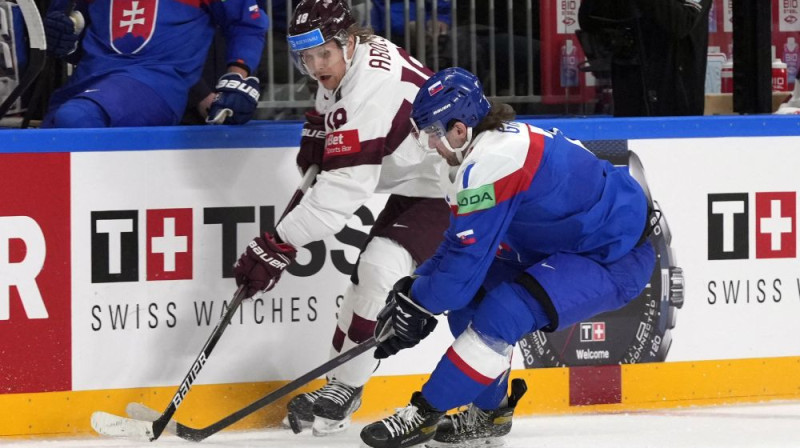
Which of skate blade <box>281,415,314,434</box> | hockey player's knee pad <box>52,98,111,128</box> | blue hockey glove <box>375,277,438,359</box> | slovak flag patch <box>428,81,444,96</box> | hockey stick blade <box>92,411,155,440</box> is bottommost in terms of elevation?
skate blade <box>281,415,314,434</box>

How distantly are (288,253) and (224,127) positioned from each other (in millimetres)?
519

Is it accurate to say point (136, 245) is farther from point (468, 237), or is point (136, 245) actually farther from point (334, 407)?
point (468, 237)

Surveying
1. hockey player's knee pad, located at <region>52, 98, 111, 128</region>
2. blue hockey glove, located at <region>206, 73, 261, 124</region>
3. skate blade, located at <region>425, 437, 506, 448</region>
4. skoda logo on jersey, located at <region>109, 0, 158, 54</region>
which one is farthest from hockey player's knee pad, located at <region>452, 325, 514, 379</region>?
skoda logo on jersey, located at <region>109, 0, 158, 54</region>

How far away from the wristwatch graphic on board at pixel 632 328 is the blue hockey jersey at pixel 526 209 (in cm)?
66

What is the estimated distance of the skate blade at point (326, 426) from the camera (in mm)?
3951

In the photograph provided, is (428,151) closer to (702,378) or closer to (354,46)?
(354,46)

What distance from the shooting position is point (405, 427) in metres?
3.51

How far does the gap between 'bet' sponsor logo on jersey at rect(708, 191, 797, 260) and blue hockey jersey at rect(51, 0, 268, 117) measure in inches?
61.3

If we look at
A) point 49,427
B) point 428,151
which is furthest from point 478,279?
point 49,427

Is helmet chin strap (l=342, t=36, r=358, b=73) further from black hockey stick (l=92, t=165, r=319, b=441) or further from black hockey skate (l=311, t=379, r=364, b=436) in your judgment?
black hockey skate (l=311, t=379, r=364, b=436)

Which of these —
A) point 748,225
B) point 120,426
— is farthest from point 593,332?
point 120,426

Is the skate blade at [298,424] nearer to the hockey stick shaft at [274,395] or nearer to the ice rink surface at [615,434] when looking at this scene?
the ice rink surface at [615,434]

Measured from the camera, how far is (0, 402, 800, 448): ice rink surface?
3.84 meters

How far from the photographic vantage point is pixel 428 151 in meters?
3.84
